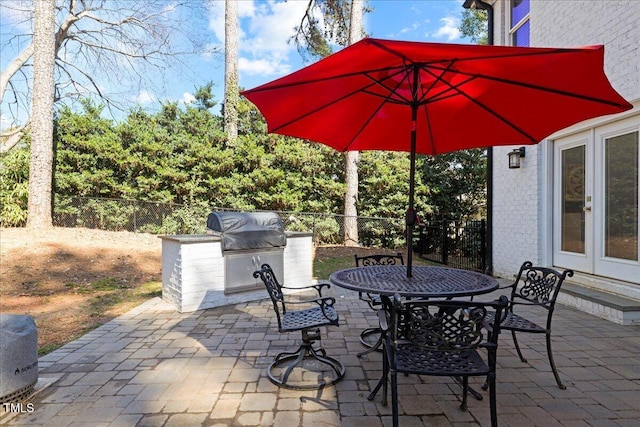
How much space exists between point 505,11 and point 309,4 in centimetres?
669

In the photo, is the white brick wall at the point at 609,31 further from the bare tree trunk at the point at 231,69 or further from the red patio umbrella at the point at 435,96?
the bare tree trunk at the point at 231,69

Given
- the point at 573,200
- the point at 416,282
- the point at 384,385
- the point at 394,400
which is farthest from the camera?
the point at 573,200

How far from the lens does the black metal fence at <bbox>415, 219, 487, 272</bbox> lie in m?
7.71

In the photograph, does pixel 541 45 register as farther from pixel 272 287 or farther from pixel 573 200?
pixel 272 287

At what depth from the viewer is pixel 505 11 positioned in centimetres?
702

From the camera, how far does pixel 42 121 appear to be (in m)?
9.16

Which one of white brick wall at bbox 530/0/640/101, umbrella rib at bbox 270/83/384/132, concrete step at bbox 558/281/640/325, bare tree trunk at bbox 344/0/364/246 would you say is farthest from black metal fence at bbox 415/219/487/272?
umbrella rib at bbox 270/83/384/132

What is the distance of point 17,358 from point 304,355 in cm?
189

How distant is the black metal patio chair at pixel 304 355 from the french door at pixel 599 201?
12.4 ft

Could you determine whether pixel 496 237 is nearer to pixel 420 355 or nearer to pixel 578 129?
pixel 578 129

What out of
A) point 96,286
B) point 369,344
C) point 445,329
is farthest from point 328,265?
point 445,329

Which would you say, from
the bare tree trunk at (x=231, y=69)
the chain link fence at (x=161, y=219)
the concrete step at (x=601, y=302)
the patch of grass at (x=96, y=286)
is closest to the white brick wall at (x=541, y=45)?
the concrete step at (x=601, y=302)

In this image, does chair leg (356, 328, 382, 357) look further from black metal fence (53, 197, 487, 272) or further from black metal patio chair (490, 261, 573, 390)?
black metal fence (53, 197, 487, 272)

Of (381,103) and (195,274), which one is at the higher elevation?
(381,103)
